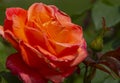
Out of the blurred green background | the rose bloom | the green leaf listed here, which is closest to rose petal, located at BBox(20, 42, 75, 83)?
the rose bloom

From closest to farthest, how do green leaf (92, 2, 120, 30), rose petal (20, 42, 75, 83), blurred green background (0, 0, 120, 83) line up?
rose petal (20, 42, 75, 83)
blurred green background (0, 0, 120, 83)
green leaf (92, 2, 120, 30)

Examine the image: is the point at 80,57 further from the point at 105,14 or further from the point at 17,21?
the point at 105,14

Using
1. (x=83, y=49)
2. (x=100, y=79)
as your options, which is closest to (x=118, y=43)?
(x=100, y=79)

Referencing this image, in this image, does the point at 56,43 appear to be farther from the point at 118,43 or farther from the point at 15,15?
the point at 118,43

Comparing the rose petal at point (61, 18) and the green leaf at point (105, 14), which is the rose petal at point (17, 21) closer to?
the rose petal at point (61, 18)

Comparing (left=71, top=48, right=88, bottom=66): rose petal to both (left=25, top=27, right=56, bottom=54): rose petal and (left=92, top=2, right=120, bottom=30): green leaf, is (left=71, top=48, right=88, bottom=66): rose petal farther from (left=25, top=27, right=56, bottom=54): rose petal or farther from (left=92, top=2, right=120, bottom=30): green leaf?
(left=92, top=2, right=120, bottom=30): green leaf

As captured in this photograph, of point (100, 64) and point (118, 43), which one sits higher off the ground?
point (100, 64)
